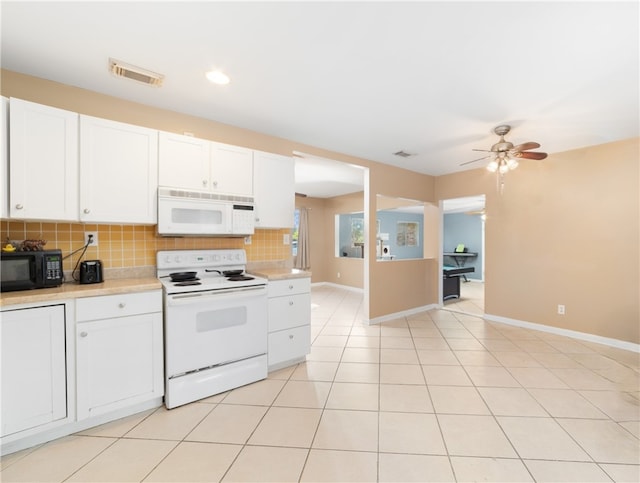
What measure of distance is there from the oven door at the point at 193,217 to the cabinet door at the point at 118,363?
2.45ft

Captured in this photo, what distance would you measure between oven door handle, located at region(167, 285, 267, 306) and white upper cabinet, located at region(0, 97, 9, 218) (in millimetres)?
1148

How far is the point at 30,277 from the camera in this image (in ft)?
6.28

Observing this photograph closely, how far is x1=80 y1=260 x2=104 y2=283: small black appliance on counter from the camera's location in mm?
2150

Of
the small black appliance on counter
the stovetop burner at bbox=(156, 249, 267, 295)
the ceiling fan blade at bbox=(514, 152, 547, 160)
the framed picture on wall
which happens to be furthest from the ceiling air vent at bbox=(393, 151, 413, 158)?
Answer: the framed picture on wall

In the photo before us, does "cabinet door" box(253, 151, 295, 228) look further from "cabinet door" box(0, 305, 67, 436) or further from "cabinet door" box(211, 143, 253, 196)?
"cabinet door" box(0, 305, 67, 436)

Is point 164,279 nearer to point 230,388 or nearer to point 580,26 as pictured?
point 230,388

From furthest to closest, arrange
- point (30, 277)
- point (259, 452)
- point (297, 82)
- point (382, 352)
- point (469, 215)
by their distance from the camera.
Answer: point (469, 215) → point (382, 352) → point (297, 82) → point (30, 277) → point (259, 452)

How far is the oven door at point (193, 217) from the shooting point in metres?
2.42

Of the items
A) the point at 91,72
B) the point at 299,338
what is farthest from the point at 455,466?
the point at 91,72

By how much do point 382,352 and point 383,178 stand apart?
265 centimetres

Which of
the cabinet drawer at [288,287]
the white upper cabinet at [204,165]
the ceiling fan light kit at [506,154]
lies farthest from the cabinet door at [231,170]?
the ceiling fan light kit at [506,154]

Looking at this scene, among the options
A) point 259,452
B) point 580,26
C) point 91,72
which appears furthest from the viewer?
point 91,72

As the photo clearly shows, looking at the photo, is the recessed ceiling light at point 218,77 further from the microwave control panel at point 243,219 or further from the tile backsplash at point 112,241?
the tile backsplash at point 112,241

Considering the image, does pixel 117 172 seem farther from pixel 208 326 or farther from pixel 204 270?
pixel 208 326
